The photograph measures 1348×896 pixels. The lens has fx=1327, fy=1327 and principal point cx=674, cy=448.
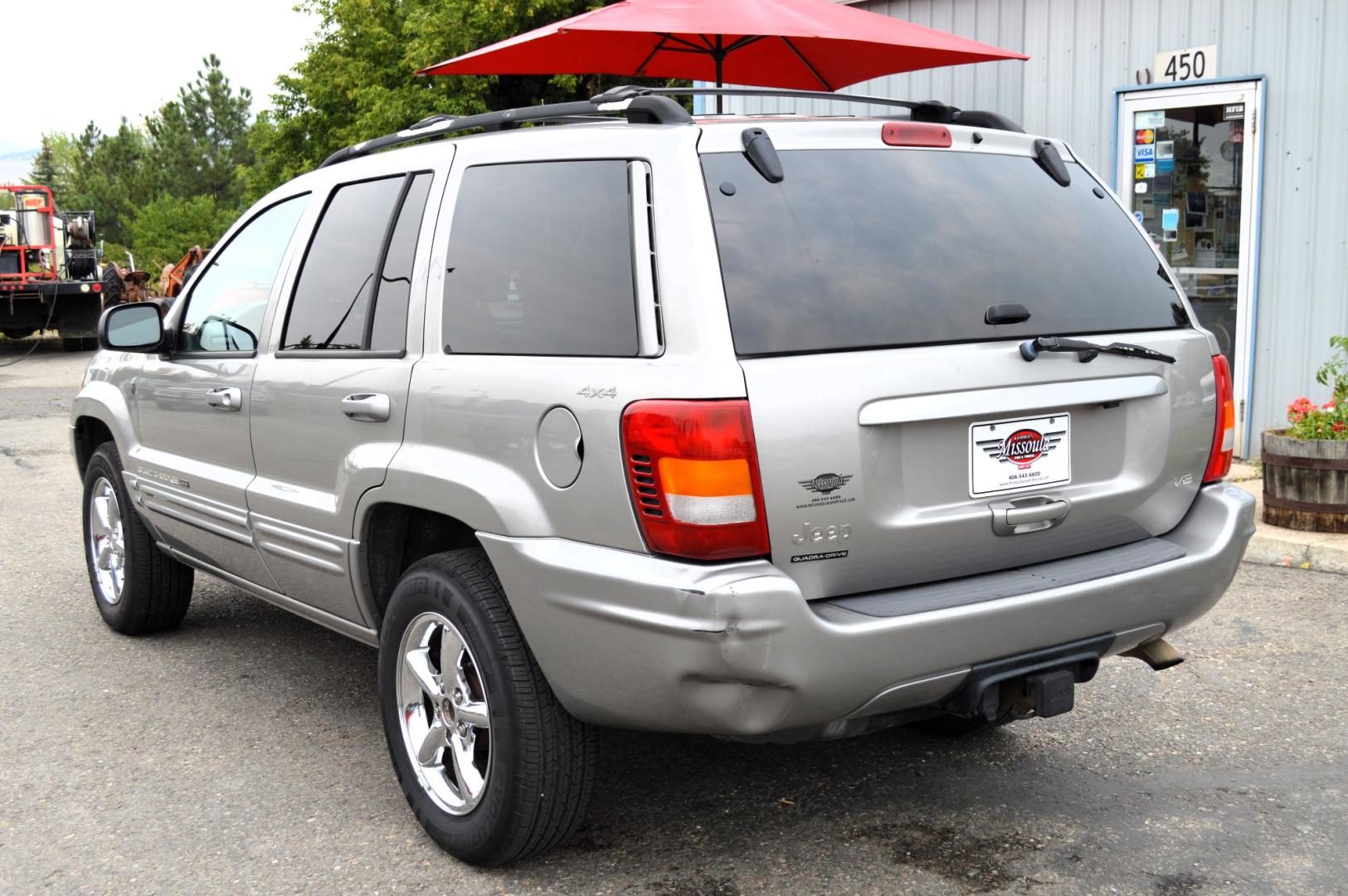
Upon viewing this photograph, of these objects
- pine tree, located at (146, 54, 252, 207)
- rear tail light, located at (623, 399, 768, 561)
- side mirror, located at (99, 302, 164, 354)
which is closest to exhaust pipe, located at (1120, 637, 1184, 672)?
rear tail light, located at (623, 399, 768, 561)

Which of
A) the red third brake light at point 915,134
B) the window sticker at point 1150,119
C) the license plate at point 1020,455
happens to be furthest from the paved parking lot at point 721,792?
the window sticker at point 1150,119

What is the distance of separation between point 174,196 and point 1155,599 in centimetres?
8206

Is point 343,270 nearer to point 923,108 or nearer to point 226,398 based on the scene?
point 226,398

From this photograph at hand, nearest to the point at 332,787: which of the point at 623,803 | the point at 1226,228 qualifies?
the point at 623,803

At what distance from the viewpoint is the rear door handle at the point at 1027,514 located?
122 inches

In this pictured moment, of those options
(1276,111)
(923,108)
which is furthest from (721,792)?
(1276,111)

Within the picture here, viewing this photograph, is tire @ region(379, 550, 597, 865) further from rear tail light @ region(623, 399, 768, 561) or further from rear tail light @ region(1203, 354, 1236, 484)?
rear tail light @ region(1203, 354, 1236, 484)

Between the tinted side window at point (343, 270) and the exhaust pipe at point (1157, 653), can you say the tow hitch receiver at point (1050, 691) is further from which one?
the tinted side window at point (343, 270)

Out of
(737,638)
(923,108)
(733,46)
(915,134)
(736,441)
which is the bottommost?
(737,638)

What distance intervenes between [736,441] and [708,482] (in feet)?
0.34

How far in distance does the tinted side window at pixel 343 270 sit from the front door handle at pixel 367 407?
20 cm

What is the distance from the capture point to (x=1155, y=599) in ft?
10.8

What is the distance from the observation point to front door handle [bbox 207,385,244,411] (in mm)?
4312

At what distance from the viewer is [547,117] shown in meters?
3.54
